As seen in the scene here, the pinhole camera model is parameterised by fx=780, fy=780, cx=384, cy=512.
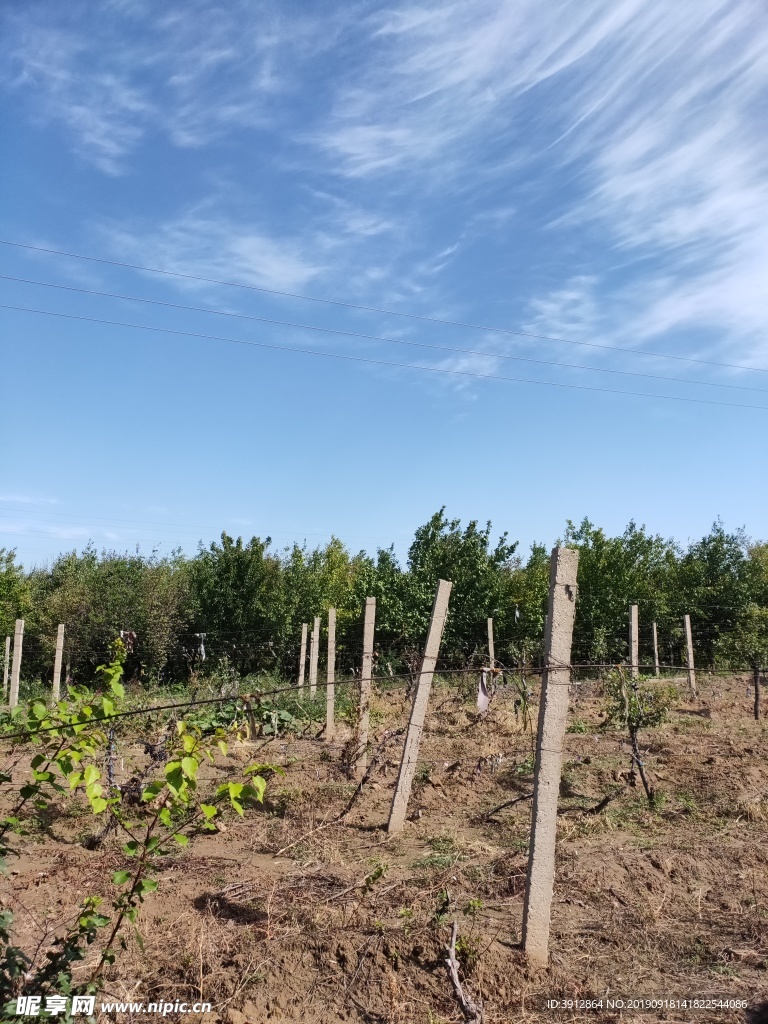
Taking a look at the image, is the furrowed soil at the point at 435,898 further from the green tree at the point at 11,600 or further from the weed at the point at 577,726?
the green tree at the point at 11,600

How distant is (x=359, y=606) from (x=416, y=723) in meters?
19.9

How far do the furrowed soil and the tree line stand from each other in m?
15.4

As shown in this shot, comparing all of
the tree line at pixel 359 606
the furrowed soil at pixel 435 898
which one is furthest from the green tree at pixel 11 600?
the furrowed soil at pixel 435 898

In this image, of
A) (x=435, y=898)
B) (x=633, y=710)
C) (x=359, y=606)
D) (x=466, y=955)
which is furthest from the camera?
(x=359, y=606)

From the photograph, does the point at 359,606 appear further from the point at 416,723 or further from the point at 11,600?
Result: the point at 416,723

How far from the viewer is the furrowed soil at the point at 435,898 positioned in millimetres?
3736

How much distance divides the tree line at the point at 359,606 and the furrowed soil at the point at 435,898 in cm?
1544

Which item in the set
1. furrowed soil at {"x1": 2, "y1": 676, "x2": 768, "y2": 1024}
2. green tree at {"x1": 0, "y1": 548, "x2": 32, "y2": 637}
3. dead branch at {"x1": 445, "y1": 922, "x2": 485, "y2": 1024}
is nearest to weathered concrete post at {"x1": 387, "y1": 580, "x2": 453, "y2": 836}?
furrowed soil at {"x1": 2, "y1": 676, "x2": 768, "y2": 1024}

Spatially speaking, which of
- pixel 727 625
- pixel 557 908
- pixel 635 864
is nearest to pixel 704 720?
pixel 635 864

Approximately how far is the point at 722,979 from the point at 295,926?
223 centimetres

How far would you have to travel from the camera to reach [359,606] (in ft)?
86.7

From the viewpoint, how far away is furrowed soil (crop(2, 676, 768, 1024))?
3736 millimetres

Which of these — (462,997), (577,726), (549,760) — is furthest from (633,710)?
(462,997)

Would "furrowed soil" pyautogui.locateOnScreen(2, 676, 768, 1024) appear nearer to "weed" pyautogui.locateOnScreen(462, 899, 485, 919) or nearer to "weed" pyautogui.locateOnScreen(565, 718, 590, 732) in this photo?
"weed" pyautogui.locateOnScreen(462, 899, 485, 919)
